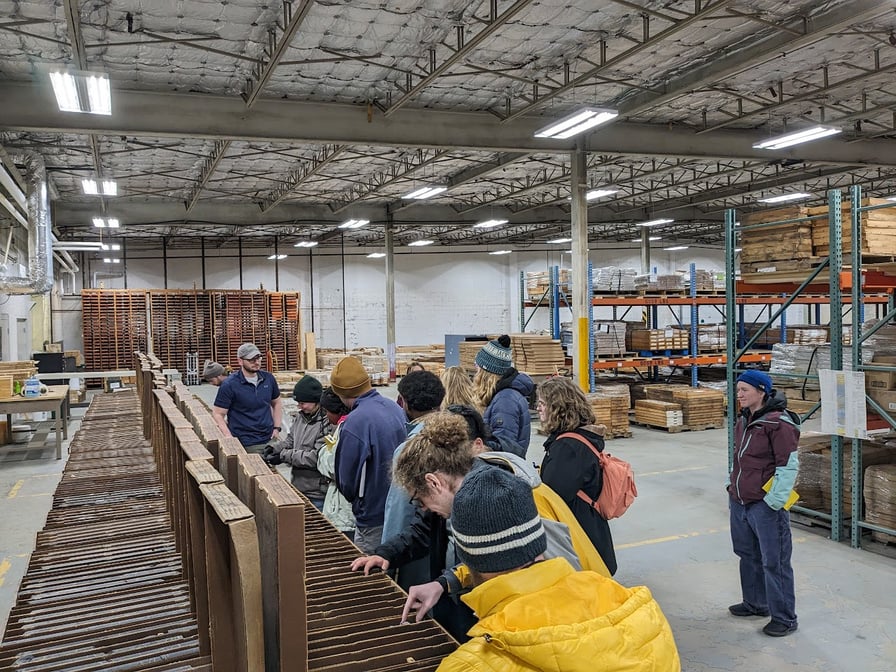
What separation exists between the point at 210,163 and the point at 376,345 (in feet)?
49.7

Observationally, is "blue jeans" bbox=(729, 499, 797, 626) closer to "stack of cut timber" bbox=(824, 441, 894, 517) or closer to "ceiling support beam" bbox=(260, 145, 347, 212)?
"stack of cut timber" bbox=(824, 441, 894, 517)

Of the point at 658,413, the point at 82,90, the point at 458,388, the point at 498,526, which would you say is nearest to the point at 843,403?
the point at 458,388

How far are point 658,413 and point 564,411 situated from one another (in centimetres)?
1061

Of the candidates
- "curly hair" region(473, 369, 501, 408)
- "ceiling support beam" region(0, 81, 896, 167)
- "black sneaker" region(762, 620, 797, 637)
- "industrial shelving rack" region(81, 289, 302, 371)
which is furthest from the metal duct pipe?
"black sneaker" region(762, 620, 797, 637)

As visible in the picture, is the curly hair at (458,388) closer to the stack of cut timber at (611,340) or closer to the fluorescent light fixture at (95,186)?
the stack of cut timber at (611,340)

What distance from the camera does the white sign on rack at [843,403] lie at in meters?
6.30

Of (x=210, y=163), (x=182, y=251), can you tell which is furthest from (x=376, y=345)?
(x=210, y=163)

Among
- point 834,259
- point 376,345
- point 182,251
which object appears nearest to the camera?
point 834,259

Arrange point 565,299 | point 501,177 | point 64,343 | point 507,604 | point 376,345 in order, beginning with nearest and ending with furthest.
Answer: point 507,604, point 565,299, point 501,177, point 64,343, point 376,345

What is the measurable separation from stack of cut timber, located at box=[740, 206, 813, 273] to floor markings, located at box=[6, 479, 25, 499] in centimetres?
977

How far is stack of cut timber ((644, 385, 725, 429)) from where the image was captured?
13.8 m

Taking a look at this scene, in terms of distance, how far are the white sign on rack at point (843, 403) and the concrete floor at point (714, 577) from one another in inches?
45.9

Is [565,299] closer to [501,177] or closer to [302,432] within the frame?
[501,177]

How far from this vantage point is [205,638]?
197cm
